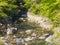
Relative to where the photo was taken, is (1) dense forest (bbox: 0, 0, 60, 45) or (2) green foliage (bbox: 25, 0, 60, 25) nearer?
(1) dense forest (bbox: 0, 0, 60, 45)

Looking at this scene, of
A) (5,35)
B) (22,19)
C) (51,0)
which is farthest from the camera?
(22,19)

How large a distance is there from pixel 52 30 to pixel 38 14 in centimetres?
674

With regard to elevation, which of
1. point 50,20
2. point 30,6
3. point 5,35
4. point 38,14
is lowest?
point 5,35

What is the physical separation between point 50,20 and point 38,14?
4003 millimetres

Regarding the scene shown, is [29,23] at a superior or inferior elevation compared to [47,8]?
superior

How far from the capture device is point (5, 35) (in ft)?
106

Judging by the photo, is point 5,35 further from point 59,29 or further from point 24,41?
point 59,29

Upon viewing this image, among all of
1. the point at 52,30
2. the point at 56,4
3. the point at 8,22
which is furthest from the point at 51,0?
the point at 8,22

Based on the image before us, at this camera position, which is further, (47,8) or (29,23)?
(29,23)

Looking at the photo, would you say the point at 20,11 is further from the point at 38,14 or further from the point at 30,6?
the point at 38,14

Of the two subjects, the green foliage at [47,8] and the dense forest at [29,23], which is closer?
the dense forest at [29,23]

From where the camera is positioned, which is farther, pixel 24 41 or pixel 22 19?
pixel 22 19

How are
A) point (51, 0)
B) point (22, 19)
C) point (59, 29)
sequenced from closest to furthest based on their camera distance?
1. point (59, 29)
2. point (51, 0)
3. point (22, 19)

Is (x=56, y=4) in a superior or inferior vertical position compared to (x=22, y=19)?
inferior
